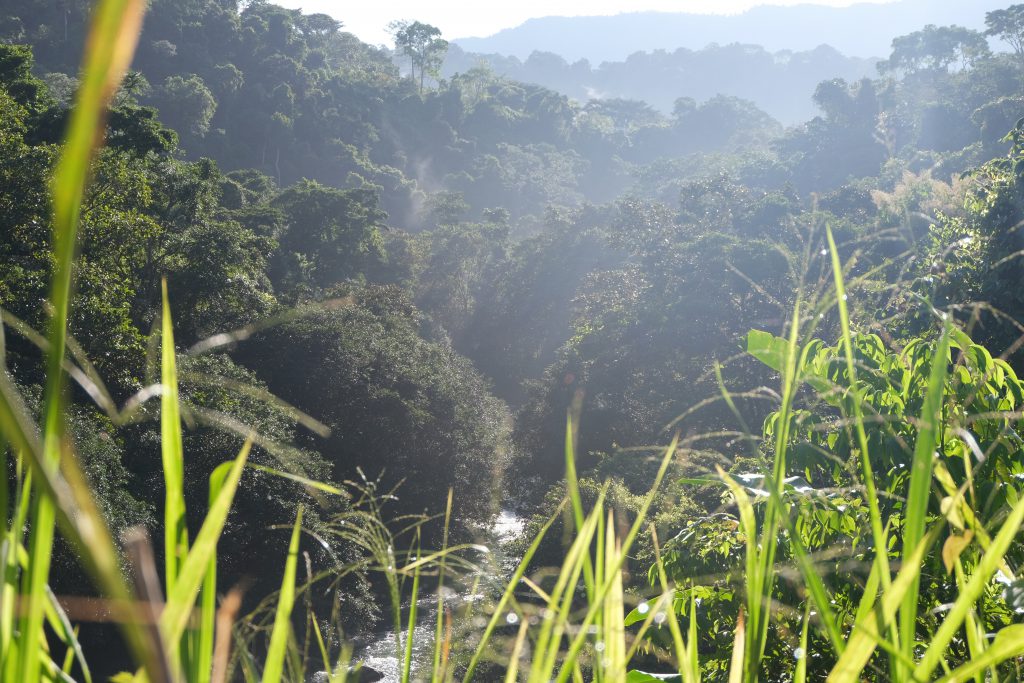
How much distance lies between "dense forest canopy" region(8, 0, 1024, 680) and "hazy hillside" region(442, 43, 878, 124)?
107m

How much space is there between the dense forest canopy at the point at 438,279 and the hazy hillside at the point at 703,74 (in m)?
107

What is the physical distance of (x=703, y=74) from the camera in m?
173

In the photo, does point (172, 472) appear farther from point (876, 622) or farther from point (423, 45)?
point (423, 45)

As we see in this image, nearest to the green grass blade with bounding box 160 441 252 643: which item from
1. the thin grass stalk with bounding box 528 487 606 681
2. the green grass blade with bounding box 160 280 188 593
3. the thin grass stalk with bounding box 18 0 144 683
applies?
the green grass blade with bounding box 160 280 188 593

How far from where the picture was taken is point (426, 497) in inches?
858

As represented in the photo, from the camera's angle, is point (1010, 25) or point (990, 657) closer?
point (990, 657)

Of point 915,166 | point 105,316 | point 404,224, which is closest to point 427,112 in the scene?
point 404,224

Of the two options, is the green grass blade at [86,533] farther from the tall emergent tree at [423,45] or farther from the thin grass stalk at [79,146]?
the tall emergent tree at [423,45]

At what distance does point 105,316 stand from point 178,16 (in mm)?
44140

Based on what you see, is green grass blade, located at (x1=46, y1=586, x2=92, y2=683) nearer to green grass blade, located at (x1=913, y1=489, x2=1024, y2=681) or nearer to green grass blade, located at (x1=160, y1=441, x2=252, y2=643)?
green grass blade, located at (x1=160, y1=441, x2=252, y2=643)

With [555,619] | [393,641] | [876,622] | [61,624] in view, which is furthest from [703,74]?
[61,624]

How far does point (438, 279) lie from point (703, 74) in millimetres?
147714

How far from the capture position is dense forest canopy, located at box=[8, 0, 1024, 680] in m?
7.79

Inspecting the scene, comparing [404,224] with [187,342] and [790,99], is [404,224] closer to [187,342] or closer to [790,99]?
[187,342]
